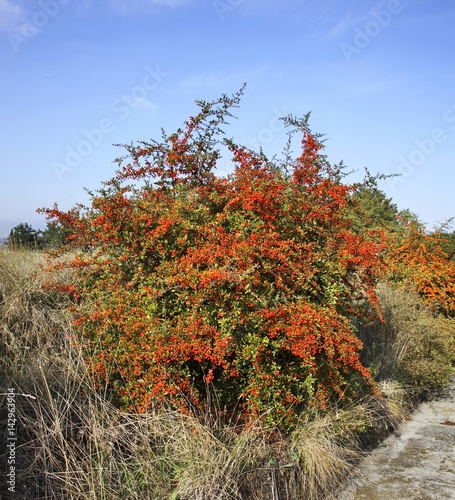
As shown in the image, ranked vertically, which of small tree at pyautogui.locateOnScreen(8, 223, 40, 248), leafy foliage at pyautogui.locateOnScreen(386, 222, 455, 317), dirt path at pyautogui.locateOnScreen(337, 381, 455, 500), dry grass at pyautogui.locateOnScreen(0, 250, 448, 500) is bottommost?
dirt path at pyautogui.locateOnScreen(337, 381, 455, 500)

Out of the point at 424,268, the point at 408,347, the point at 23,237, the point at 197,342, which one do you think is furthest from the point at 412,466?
the point at 23,237

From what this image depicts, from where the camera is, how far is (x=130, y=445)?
3166 millimetres

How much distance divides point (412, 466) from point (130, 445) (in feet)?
9.42

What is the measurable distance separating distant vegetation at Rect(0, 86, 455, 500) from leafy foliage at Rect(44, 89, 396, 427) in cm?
2

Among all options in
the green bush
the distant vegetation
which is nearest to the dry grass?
the distant vegetation

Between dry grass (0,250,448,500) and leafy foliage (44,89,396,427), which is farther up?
leafy foliage (44,89,396,427)

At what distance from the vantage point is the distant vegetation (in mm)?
3088

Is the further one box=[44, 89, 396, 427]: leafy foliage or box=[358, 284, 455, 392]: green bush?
box=[358, 284, 455, 392]: green bush

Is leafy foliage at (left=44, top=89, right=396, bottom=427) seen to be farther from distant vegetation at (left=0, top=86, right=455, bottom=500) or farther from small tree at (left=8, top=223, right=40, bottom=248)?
small tree at (left=8, top=223, right=40, bottom=248)

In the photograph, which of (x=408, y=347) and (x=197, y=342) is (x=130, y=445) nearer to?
(x=197, y=342)

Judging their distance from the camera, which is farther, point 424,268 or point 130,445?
point 424,268

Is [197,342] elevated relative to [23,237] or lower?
lower

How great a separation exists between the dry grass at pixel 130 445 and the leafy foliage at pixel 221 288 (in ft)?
0.70

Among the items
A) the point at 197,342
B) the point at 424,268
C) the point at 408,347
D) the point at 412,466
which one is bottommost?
the point at 412,466
